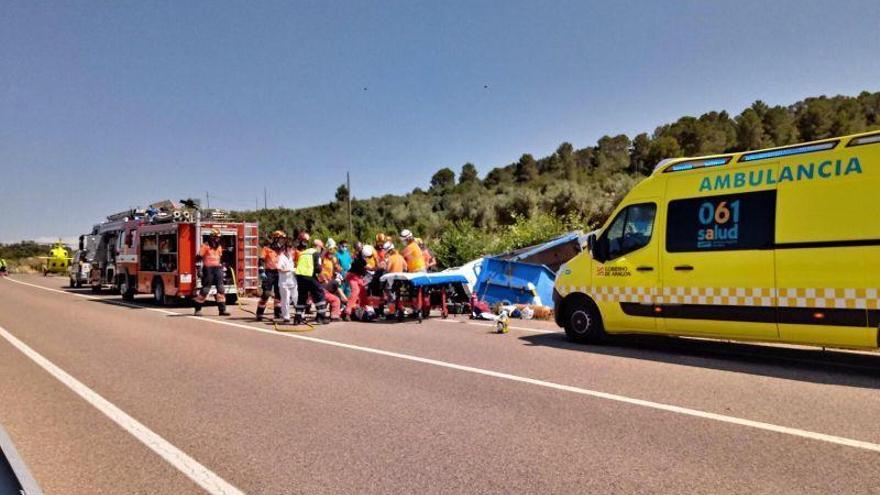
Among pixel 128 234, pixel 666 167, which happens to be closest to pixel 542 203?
pixel 128 234

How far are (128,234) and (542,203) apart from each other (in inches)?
1045

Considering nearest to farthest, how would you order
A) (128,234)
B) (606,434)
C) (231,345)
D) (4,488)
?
(4,488)
(606,434)
(231,345)
(128,234)

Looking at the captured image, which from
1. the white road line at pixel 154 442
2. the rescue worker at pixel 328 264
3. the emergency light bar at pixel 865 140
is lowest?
the white road line at pixel 154 442

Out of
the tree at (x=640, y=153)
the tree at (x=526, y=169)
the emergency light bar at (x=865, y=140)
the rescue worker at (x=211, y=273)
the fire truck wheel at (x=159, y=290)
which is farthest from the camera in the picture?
the tree at (x=526, y=169)

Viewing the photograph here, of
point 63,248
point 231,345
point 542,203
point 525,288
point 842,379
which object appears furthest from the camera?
point 63,248

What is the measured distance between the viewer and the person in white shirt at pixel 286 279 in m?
13.7

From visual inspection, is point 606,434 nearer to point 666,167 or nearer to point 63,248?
point 666,167

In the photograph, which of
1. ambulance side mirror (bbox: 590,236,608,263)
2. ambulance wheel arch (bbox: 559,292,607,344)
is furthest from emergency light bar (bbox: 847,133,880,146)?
ambulance wheel arch (bbox: 559,292,607,344)

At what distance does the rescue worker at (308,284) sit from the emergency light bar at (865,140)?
9.73 m

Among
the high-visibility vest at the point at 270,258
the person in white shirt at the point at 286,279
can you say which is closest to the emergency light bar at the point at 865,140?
the person in white shirt at the point at 286,279

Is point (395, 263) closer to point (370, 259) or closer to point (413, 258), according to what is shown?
point (413, 258)

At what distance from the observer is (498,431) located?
5.16 m

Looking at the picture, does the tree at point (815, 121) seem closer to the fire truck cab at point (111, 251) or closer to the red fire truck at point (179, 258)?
the red fire truck at point (179, 258)

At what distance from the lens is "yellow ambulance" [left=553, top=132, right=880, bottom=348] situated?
6.90 m
